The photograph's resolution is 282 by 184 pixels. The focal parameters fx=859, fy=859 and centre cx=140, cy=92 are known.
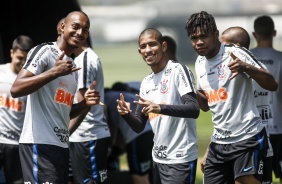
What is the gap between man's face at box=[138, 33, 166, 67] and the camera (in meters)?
7.43

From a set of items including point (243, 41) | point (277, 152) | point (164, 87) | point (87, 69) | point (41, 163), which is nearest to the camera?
point (41, 163)

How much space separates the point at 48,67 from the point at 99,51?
Result: 41861 mm

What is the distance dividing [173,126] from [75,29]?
1176 mm

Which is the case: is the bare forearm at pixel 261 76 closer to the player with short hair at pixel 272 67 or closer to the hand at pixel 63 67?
the hand at pixel 63 67

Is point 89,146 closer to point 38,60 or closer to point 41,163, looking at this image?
point 41,163

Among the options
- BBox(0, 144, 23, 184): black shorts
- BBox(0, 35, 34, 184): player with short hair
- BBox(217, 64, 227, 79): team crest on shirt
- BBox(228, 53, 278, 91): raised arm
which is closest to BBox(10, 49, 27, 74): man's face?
BBox(0, 35, 34, 184): player with short hair

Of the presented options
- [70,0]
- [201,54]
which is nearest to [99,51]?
[70,0]

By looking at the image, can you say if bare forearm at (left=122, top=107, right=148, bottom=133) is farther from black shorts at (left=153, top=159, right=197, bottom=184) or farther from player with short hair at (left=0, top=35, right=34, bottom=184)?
player with short hair at (left=0, top=35, right=34, bottom=184)

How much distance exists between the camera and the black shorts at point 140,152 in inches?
405

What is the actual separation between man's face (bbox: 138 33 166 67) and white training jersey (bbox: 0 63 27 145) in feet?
7.57

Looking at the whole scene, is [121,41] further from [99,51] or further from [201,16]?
[201,16]

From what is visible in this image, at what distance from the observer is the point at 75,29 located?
24.0ft

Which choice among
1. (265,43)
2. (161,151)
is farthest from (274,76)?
(161,151)

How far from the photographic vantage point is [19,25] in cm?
1202
